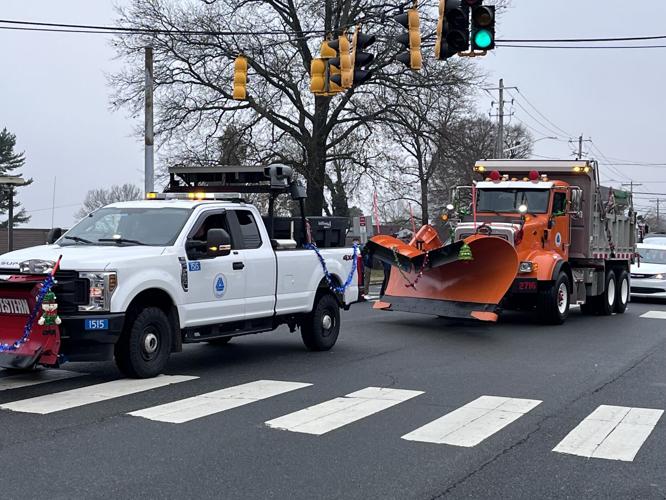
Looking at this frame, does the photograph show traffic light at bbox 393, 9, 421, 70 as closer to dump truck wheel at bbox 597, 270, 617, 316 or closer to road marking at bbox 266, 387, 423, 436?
road marking at bbox 266, 387, 423, 436

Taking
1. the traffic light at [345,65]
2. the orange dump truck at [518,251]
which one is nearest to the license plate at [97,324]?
the traffic light at [345,65]

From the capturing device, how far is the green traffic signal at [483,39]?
43.4ft

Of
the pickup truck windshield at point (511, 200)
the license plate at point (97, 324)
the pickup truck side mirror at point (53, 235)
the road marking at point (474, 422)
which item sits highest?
the pickup truck windshield at point (511, 200)

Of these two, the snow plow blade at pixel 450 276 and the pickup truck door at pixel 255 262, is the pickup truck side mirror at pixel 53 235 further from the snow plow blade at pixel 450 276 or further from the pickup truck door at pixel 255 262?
the snow plow blade at pixel 450 276

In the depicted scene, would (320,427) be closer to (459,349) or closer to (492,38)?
(459,349)

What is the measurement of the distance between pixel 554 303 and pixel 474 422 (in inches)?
366

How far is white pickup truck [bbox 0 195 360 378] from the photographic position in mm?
8914

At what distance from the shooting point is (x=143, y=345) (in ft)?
31.2

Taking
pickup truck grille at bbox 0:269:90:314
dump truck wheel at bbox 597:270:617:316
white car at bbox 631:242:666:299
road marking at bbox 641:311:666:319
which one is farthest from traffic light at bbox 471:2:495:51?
white car at bbox 631:242:666:299

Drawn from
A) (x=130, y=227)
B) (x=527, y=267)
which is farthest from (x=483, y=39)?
(x=130, y=227)

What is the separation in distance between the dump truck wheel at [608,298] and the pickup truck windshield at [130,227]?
12.0 m

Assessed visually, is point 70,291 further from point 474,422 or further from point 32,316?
point 474,422

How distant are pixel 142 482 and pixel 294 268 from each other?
242 inches

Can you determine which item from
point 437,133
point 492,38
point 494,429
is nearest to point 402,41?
point 492,38
